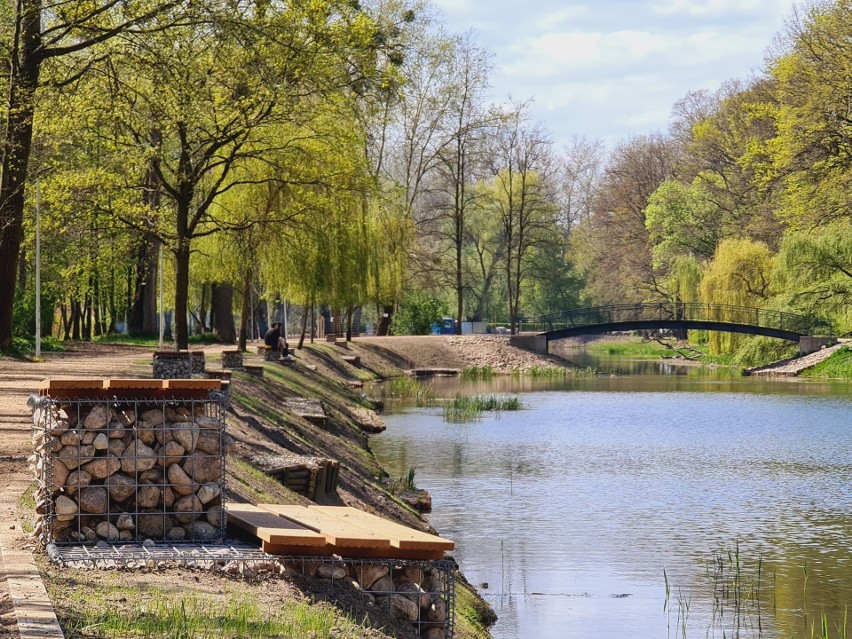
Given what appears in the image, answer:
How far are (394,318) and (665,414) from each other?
3380cm

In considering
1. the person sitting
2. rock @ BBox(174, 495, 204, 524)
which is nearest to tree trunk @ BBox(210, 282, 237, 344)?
the person sitting

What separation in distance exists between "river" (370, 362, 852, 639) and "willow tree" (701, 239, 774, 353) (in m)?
20.9

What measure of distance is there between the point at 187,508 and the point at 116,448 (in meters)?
0.66

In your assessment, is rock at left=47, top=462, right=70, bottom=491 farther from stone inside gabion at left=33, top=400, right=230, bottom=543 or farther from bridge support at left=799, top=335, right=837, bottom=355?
bridge support at left=799, top=335, right=837, bottom=355

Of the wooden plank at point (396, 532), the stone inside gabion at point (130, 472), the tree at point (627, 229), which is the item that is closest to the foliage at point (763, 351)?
the tree at point (627, 229)

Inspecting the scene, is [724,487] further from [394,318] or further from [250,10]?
[394,318]

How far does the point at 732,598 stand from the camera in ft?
44.0

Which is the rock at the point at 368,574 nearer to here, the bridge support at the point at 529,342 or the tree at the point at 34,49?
the tree at the point at 34,49

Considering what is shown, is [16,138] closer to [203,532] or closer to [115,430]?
[115,430]

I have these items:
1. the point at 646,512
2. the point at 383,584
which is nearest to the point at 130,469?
the point at 383,584

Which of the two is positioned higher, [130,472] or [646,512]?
[130,472]

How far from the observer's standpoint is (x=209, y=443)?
8.96 meters

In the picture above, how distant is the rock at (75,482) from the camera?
8.58m

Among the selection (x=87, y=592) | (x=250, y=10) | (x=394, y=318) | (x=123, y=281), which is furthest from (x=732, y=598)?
(x=394, y=318)
